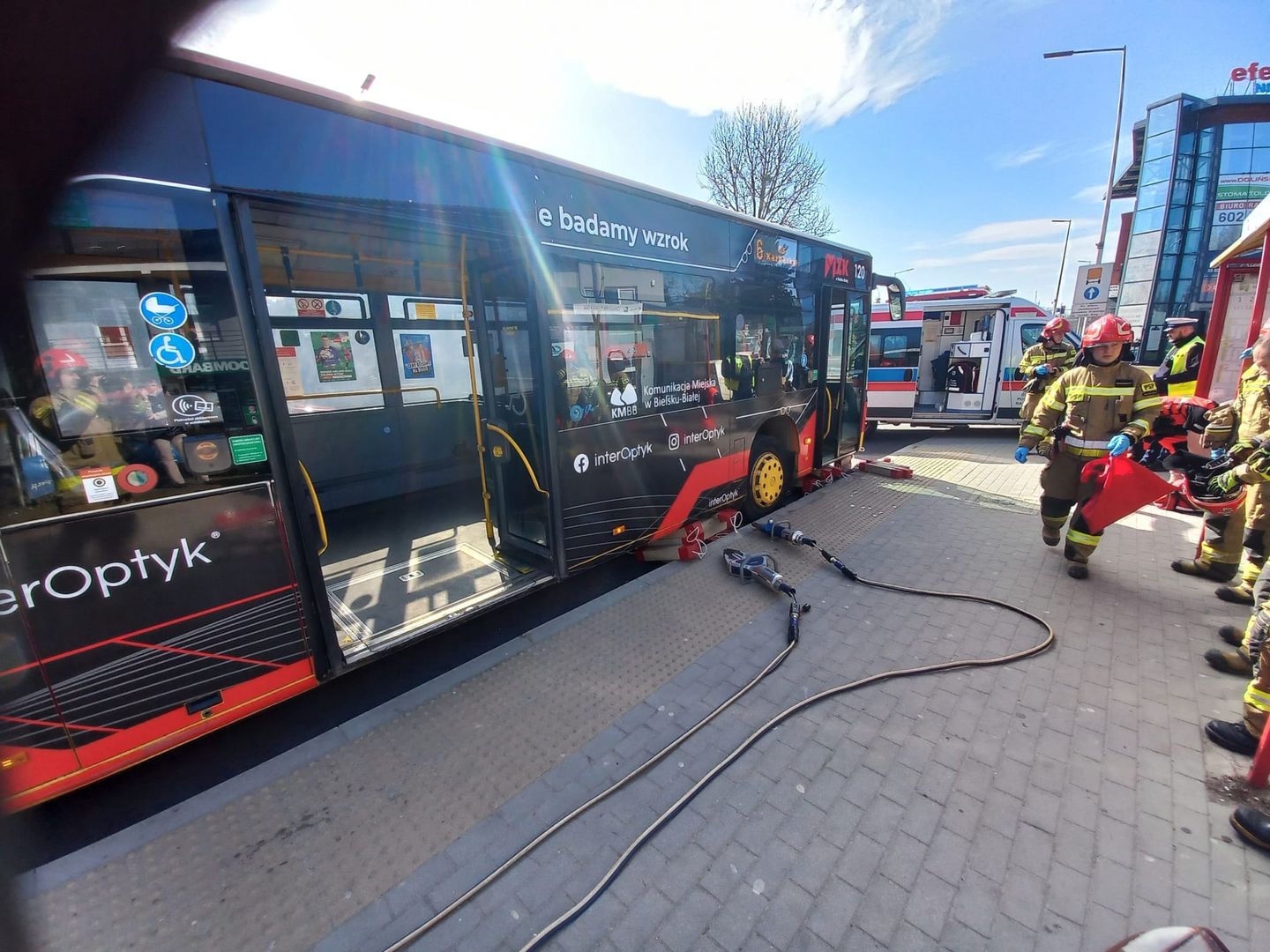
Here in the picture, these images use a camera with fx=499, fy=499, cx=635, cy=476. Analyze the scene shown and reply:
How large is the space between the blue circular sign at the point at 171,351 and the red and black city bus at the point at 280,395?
12 mm

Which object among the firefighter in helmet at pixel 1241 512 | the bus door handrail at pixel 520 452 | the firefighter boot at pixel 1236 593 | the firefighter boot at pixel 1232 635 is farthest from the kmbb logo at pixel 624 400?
the firefighter boot at pixel 1236 593

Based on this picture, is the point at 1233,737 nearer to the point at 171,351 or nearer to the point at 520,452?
the point at 520,452

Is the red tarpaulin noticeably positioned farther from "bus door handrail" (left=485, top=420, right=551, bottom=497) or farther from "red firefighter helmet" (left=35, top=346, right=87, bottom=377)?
"red firefighter helmet" (left=35, top=346, right=87, bottom=377)

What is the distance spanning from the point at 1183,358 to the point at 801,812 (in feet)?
27.6

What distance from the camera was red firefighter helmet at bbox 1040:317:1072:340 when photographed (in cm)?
692

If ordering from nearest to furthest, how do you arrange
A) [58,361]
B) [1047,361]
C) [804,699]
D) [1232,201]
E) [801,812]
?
[58,361] → [801,812] → [804,699] → [1047,361] → [1232,201]

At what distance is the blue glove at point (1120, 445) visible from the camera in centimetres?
383

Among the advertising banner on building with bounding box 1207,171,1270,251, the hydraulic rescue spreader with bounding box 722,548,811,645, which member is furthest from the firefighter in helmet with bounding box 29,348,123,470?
the advertising banner on building with bounding box 1207,171,1270,251

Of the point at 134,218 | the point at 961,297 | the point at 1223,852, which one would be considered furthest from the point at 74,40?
the point at 961,297

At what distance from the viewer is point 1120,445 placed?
3830mm

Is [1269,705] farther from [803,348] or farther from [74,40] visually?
[74,40]

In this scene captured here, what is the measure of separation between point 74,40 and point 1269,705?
16.6 ft

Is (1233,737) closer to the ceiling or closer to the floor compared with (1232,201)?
closer to the floor

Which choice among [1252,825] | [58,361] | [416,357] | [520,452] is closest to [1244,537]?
[1252,825]
